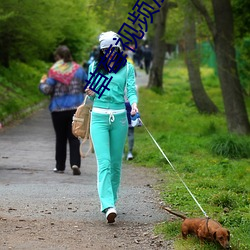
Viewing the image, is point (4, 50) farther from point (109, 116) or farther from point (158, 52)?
point (109, 116)

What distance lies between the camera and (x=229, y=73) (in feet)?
52.7

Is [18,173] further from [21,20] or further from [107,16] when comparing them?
[107,16]

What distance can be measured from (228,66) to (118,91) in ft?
29.4

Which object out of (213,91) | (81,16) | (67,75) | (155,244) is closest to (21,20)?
(67,75)

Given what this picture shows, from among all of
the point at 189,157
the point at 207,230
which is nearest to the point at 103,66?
the point at 207,230

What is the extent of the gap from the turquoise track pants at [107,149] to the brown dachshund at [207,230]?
1.05 meters

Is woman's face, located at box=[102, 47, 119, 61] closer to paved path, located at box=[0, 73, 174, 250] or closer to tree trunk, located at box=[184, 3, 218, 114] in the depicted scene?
paved path, located at box=[0, 73, 174, 250]

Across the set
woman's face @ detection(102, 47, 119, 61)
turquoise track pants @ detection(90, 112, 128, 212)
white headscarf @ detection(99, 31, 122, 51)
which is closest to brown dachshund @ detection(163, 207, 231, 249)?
turquoise track pants @ detection(90, 112, 128, 212)

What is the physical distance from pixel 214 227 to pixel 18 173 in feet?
18.6

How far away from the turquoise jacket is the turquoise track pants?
0.35 ft

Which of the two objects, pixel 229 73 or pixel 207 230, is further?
pixel 229 73

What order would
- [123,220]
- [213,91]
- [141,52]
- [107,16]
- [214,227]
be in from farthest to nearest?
[141,52]
[213,91]
[107,16]
[123,220]
[214,227]

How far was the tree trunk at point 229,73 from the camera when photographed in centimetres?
1588

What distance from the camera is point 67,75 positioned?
10922mm
